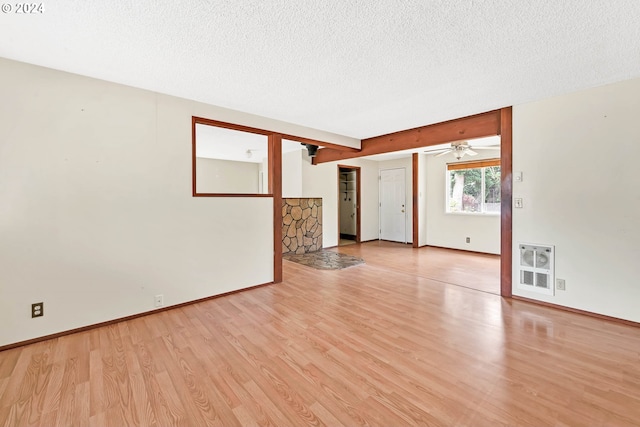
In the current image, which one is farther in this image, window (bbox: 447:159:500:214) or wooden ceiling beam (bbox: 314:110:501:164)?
window (bbox: 447:159:500:214)

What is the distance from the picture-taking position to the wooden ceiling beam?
3373 mm

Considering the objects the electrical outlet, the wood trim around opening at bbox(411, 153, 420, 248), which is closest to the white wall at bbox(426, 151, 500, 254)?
the wood trim around opening at bbox(411, 153, 420, 248)

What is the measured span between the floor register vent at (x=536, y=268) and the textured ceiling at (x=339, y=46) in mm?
1636

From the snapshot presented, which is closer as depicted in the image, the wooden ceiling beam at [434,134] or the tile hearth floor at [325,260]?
the wooden ceiling beam at [434,134]

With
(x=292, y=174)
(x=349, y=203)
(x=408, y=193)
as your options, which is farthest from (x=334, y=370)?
(x=349, y=203)

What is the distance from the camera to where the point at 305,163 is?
6.16 meters

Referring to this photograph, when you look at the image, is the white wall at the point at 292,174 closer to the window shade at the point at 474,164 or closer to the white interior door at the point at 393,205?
the white interior door at the point at 393,205

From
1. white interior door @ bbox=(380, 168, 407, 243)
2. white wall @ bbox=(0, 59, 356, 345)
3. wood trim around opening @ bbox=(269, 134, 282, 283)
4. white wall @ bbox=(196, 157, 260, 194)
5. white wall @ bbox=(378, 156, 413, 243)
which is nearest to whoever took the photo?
white wall @ bbox=(0, 59, 356, 345)

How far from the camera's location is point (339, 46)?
1.91 m

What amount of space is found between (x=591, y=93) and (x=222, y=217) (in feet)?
13.3

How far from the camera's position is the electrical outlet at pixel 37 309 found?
2188mm

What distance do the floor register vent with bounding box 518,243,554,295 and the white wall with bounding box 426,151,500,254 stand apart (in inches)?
103

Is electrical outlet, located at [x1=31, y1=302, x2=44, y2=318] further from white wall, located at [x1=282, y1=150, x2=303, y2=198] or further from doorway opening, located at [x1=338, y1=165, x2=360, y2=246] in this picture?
doorway opening, located at [x1=338, y1=165, x2=360, y2=246]

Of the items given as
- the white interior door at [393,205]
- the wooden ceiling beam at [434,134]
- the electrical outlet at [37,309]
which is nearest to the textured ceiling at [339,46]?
the wooden ceiling beam at [434,134]
